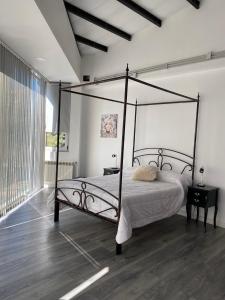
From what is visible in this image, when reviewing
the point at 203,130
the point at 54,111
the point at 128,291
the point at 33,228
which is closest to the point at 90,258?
the point at 128,291

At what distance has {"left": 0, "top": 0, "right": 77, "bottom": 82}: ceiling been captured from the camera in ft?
8.34

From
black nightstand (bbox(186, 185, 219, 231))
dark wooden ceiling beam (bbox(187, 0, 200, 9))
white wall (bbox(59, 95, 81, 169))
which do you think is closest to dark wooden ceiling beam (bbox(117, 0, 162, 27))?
dark wooden ceiling beam (bbox(187, 0, 200, 9))

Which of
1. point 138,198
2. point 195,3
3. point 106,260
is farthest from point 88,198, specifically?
point 195,3

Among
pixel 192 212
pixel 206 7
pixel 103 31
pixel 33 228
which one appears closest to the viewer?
pixel 33 228

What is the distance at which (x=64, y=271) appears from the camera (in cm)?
253

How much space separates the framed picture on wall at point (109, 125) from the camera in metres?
5.76

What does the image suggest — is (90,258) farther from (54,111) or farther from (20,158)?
(54,111)

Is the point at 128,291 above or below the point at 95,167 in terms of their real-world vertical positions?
below

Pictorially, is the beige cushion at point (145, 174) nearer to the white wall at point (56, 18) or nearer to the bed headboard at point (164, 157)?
the bed headboard at point (164, 157)

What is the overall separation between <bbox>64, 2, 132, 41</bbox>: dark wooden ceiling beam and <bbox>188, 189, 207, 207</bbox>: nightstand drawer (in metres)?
3.39

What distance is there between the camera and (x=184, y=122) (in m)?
4.51

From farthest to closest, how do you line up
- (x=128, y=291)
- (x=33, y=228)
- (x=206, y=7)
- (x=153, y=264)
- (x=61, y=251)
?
(x=206, y=7)
(x=33, y=228)
(x=61, y=251)
(x=153, y=264)
(x=128, y=291)

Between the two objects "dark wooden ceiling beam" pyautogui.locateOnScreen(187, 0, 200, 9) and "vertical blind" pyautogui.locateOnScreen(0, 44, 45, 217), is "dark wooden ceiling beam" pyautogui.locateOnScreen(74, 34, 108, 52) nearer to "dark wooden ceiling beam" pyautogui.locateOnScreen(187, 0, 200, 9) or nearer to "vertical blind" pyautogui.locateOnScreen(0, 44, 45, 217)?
"vertical blind" pyautogui.locateOnScreen(0, 44, 45, 217)

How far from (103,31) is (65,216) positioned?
3.74 m
